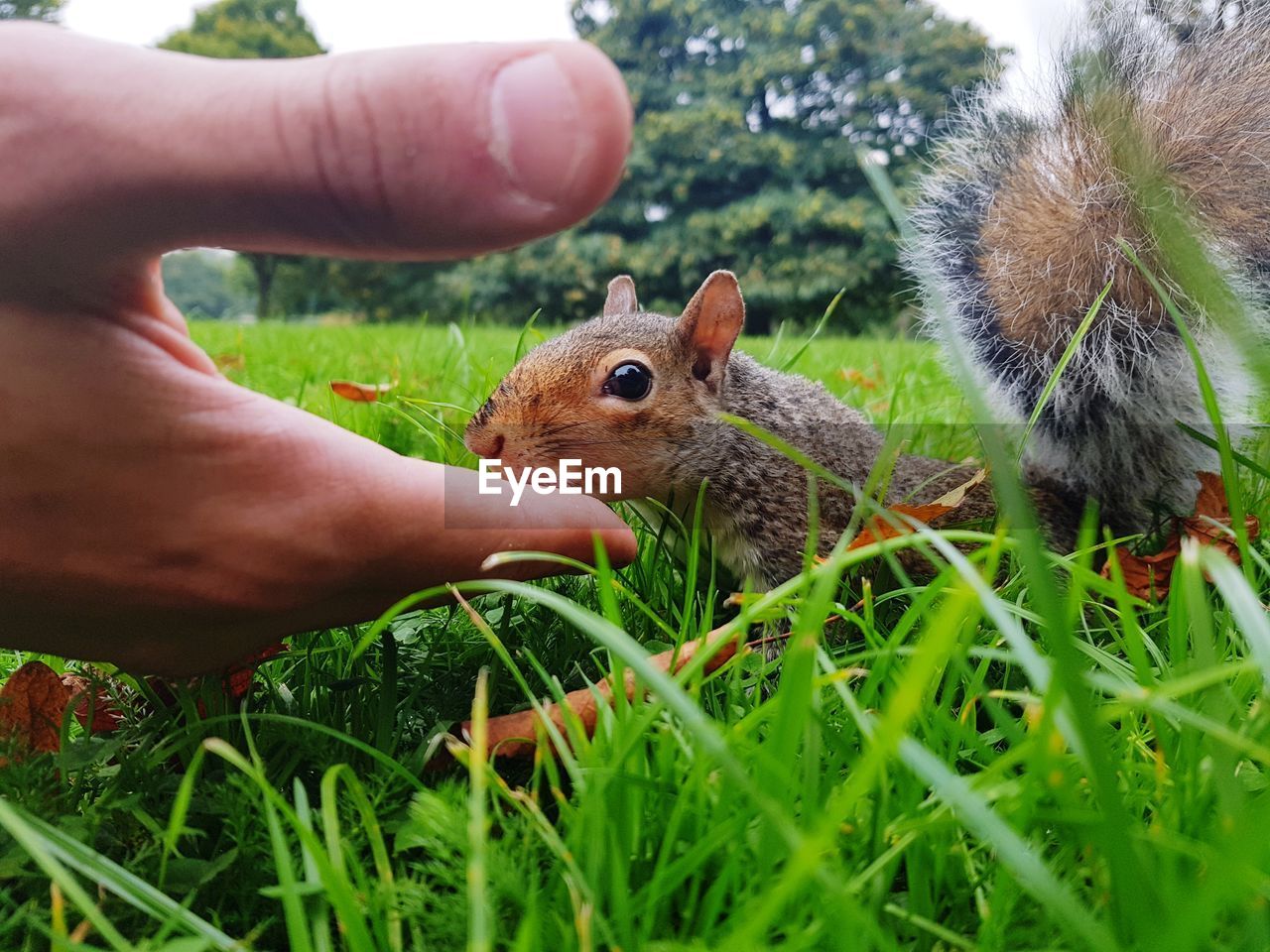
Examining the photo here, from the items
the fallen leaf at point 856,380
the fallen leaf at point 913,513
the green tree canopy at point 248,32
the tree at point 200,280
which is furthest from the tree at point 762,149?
the tree at point 200,280

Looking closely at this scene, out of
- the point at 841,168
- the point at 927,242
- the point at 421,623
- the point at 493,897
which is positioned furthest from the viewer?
the point at 841,168

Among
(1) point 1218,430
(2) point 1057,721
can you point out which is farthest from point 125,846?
(1) point 1218,430

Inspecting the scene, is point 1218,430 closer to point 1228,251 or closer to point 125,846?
point 1228,251

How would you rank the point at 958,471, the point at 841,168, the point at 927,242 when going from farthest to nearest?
the point at 841,168 → the point at 927,242 → the point at 958,471

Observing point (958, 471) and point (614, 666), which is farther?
point (958, 471)

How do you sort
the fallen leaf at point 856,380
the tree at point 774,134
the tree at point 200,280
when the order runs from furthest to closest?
the tree at point 200,280 < the tree at point 774,134 < the fallen leaf at point 856,380

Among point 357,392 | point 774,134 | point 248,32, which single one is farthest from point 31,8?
point 357,392

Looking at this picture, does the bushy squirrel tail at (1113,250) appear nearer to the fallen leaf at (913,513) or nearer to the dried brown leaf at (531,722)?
the fallen leaf at (913,513)

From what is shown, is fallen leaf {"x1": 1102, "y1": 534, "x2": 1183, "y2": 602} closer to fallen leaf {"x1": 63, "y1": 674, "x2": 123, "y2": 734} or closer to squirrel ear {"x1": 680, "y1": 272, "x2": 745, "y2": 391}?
squirrel ear {"x1": 680, "y1": 272, "x2": 745, "y2": 391}
